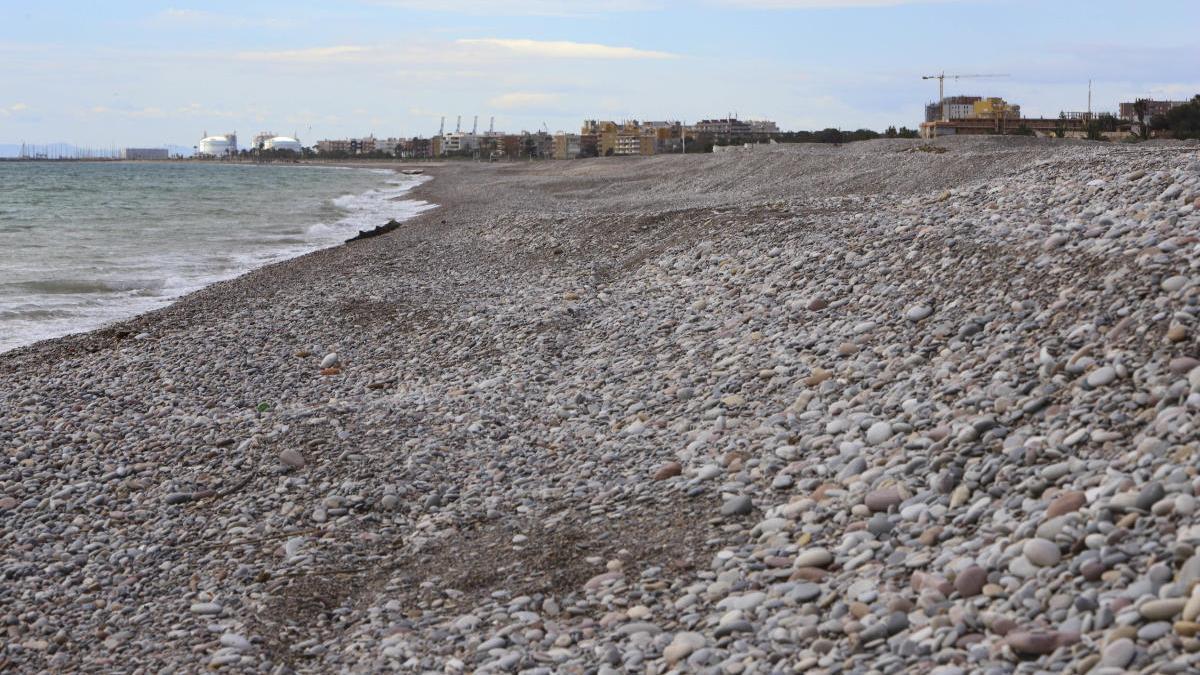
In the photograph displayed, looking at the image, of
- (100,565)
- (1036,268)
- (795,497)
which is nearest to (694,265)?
(1036,268)

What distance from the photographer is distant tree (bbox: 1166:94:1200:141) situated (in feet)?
182

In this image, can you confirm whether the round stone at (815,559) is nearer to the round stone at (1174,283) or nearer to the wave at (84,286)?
the round stone at (1174,283)

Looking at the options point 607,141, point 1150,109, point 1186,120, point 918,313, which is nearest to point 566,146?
point 607,141

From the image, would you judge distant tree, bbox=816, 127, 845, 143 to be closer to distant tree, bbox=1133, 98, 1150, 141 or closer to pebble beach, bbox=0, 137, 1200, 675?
distant tree, bbox=1133, 98, 1150, 141

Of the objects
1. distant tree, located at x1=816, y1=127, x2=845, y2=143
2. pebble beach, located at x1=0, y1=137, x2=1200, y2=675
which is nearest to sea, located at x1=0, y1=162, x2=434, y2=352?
pebble beach, located at x1=0, y1=137, x2=1200, y2=675

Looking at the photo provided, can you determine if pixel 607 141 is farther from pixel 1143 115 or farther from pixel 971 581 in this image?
pixel 971 581

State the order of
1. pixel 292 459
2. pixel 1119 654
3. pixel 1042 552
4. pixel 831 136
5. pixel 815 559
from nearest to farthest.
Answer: pixel 1119 654 → pixel 1042 552 → pixel 815 559 → pixel 292 459 → pixel 831 136

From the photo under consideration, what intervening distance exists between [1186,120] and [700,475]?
60.7 metres

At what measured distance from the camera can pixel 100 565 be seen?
22.6 feet

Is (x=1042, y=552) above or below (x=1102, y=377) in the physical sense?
below

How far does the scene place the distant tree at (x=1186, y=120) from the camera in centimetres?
5553

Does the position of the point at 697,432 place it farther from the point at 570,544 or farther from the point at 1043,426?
the point at 1043,426

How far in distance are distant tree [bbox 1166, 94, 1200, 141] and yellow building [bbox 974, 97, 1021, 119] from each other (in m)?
26.7

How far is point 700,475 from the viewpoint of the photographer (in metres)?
6.95
